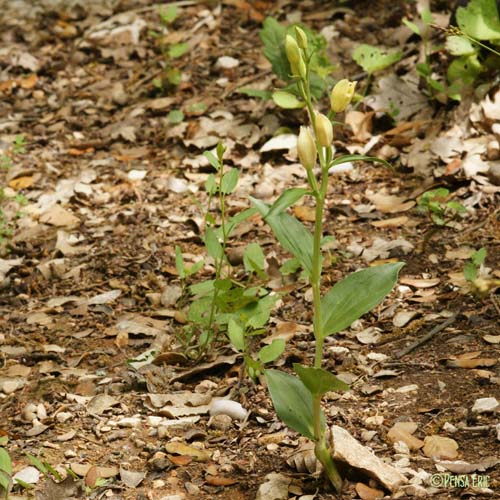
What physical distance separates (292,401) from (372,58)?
8.32 feet

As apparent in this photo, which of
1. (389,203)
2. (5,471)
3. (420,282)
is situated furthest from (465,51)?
(5,471)

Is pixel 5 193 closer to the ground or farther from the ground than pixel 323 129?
closer to the ground

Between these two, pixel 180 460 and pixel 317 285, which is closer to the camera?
pixel 317 285

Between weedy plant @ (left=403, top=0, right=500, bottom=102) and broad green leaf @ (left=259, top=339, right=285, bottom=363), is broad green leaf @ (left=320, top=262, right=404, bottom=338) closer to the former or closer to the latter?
broad green leaf @ (left=259, top=339, right=285, bottom=363)

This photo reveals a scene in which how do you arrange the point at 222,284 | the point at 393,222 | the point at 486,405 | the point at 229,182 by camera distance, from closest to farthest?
1. the point at 486,405
2. the point at 222,284
3. the point at 229,182
4. the point at 393,222

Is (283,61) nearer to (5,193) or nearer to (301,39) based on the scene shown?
(5,193)

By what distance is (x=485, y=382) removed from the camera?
8.11ft

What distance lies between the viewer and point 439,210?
3412mm

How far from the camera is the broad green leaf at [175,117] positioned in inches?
182

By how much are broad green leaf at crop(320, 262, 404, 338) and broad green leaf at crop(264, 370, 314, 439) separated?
0.59 ft

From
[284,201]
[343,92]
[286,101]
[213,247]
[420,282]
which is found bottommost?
[420,282]

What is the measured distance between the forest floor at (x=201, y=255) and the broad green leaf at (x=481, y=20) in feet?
0.94

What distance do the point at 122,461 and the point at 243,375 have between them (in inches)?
20.1

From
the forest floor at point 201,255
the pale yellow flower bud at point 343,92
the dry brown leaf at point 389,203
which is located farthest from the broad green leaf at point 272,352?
the dry brown leaf at point 389,203
